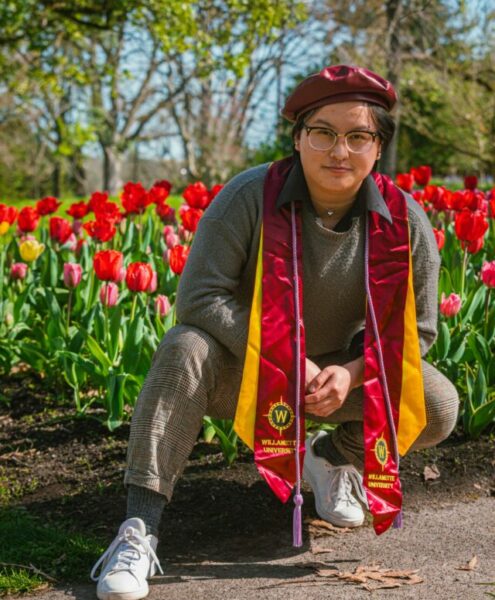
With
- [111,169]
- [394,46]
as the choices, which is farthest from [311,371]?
[111,169]

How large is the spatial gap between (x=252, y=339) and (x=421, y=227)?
0.60 meters

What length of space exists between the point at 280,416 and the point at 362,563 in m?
0.45

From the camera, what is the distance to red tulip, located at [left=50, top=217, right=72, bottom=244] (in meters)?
4.27

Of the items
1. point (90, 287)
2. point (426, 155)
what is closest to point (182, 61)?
point (426, 155)

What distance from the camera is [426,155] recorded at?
20500mm

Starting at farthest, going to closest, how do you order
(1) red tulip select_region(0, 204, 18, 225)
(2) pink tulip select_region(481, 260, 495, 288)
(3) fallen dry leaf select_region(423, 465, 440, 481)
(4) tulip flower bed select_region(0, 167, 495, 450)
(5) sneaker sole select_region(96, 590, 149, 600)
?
(1) red tulip select_region(0, 204, 18, 225)
(2) pink tulip select_region(481, 260, 495, 288)
(4) tulip flower bed select_region(0, 167, 495, 450)
(3) fallen dry leaf select_region(423, 465, 440, 481)
(5) sneaker sole select_region(96, 590, 149, 600)

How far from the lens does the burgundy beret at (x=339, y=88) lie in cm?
229

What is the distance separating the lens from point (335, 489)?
2.66 m

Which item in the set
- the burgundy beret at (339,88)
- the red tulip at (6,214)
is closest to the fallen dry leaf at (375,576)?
the burgundy beret at (339,88)

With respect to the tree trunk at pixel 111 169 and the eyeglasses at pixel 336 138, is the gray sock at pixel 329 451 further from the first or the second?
the tree trunk at pixel 111 169

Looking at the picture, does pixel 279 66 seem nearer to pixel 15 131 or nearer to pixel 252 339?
pixel 15 131

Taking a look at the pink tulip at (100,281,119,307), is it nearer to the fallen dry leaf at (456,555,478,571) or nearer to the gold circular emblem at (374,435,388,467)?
the gold circular emblem at (374,435,388,467)

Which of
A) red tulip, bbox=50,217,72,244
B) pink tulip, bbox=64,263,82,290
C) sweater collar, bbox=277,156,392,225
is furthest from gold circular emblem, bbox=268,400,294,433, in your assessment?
red tulip, bbox=50,217,72,244

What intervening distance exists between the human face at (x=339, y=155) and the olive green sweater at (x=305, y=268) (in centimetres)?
8
